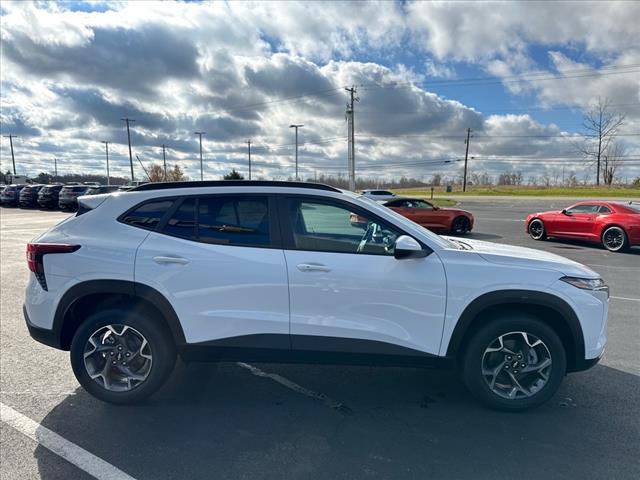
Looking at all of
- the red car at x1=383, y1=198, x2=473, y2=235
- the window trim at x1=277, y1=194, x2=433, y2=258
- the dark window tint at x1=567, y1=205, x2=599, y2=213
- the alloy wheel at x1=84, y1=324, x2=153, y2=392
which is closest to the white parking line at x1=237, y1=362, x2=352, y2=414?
the alloy wheel at x1=84, y1=324, x2=153, y2=392

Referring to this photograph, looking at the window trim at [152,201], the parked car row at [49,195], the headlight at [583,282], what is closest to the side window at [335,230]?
the window trim at [152,201]

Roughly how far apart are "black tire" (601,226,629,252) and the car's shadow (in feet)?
30.7

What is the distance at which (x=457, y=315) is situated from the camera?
3.09 metres

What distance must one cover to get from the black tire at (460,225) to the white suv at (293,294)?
41.7ft

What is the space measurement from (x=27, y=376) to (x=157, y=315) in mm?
1613

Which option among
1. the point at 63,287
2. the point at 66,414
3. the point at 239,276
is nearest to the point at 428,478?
the point at 239,276

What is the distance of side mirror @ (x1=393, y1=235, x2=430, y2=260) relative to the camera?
299cm

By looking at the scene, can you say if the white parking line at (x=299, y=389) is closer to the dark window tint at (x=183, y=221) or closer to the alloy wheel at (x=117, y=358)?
the alloy wheel at (x=117, y=358)

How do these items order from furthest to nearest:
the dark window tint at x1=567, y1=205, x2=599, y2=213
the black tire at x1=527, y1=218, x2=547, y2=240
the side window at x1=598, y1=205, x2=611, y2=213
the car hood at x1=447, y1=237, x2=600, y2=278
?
1. the black tire at x1=527, y1=218, x2=547, y2=240
2. the dark window tint at x1=567, y1=205, x2=599, y2=213
3. the side window at x1=598, y1=205, x2=611, y2=213
4. the car hood at x1=447, y1=237, x2=600, y2=278

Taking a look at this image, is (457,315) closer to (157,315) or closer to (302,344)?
(302,344)

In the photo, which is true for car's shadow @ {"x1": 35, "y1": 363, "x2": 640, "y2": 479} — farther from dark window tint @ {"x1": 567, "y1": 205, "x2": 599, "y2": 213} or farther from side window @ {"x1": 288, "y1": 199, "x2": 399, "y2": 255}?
dark window tint @ {"x1": 567, "y1": 205, "x2": 599, "y2": 213}

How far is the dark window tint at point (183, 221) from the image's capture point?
Answer: 3279 mm

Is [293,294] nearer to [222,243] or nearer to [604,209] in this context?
[222,243]

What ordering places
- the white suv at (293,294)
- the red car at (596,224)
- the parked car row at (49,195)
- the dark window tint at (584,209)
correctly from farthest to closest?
the parked car row at (49,195), the dark window tint at (584,209), the red car at (596,224), the white suv at (293,294)
